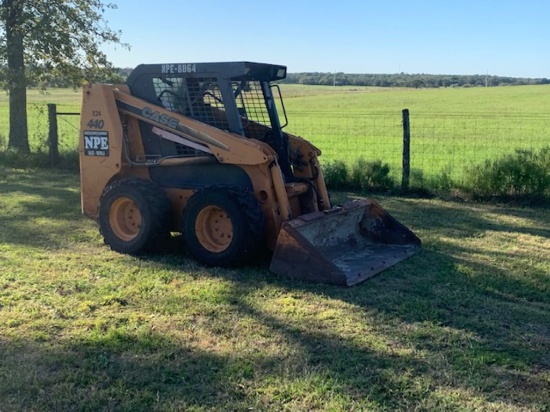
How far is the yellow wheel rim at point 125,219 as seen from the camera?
22.6 feet

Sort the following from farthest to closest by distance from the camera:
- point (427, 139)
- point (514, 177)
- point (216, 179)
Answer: point (427, 139)
point (514, 177)
point (216, 179)

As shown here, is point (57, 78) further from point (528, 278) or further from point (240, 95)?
point (528, 278)

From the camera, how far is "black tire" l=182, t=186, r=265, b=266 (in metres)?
6.01

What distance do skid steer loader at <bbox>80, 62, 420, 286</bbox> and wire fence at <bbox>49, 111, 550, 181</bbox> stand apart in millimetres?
4523

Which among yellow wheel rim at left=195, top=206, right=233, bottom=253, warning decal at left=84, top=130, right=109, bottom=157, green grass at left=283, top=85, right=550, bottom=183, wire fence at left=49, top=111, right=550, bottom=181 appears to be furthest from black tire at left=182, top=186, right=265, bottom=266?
green grass at left=283, top=85, right=550, bottom=183

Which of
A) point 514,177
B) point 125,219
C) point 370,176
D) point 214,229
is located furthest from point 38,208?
point 514,177

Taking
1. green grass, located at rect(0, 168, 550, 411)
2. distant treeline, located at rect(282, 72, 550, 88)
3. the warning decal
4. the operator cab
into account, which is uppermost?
Result: distant treeline, located at rect(282, 72, 550, 88)

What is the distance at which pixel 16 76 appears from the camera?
14086 millimetres

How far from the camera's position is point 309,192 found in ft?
22.8

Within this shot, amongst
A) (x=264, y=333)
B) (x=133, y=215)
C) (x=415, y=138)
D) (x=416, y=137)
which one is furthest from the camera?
(x=416, y=137)

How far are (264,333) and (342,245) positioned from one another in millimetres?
2340

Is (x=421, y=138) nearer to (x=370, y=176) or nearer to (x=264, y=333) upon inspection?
(x=370, y=176)

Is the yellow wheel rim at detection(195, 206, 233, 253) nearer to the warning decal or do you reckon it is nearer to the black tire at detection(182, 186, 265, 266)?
the black tire at detection(182, 186, 265, 266)

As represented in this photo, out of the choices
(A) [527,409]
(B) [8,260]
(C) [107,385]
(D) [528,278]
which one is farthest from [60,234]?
(A) [527,409]
